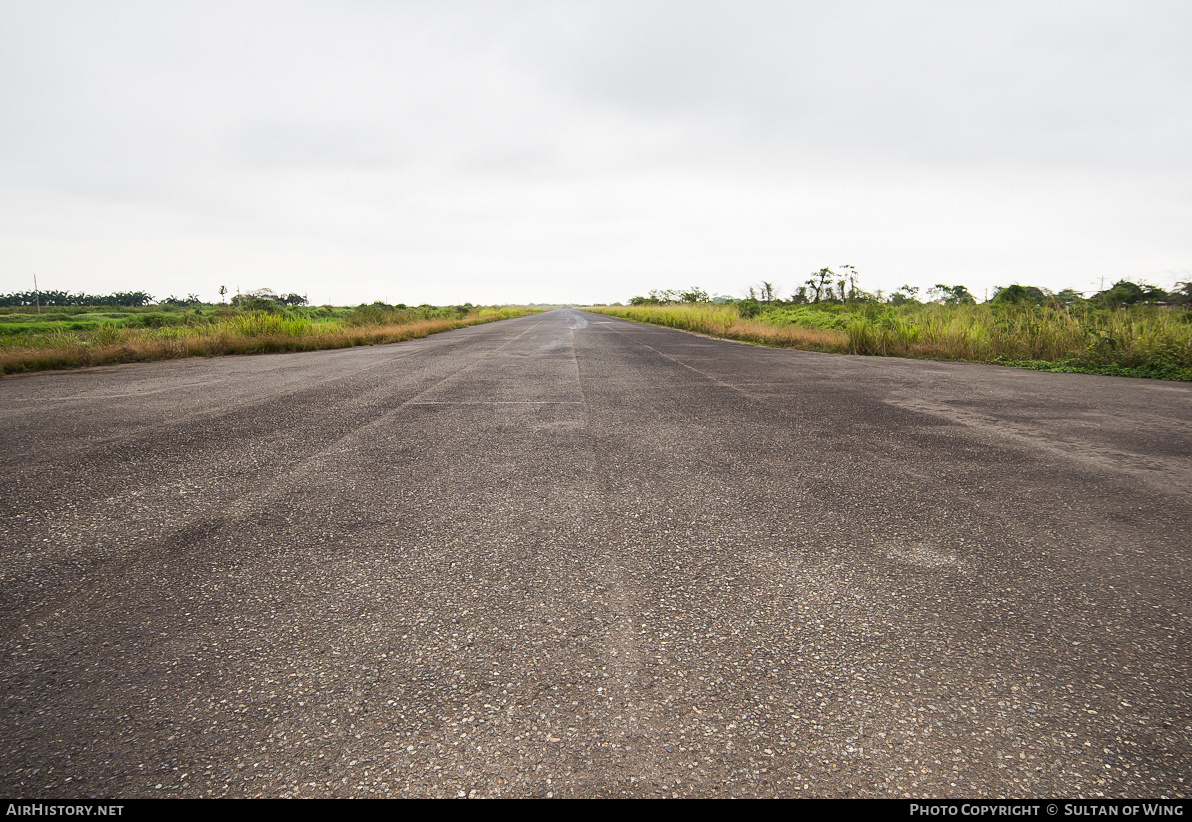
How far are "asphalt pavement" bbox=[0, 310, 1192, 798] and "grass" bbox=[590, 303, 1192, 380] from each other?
284 inches

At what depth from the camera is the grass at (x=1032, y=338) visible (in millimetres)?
10164

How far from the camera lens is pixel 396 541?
2.89 m

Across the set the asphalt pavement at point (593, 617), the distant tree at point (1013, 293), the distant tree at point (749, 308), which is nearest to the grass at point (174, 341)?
the asphalt pavement at point (593, 617)

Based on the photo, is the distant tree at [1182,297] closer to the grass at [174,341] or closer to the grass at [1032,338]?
the grass at [1032,338]

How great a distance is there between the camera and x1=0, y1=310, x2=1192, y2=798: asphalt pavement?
1486mm

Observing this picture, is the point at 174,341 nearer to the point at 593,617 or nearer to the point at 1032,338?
the point at 593,617

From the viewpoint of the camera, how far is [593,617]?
2.15 meters

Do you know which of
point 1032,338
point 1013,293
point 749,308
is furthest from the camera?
point 749,308

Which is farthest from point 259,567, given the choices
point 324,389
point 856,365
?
point 856,365

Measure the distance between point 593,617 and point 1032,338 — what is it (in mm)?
14985

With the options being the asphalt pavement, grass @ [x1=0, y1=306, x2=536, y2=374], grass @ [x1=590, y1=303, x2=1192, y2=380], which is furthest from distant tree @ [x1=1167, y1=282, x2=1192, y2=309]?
grass @ [x1=0, y1=306, x2=536, y2=374]

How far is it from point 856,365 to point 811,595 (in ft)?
35.4

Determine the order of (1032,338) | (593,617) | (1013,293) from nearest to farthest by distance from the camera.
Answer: (593,617)
(1032,338)
(1013,293)

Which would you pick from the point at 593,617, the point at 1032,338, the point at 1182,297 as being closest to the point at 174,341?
the point at 593,617
